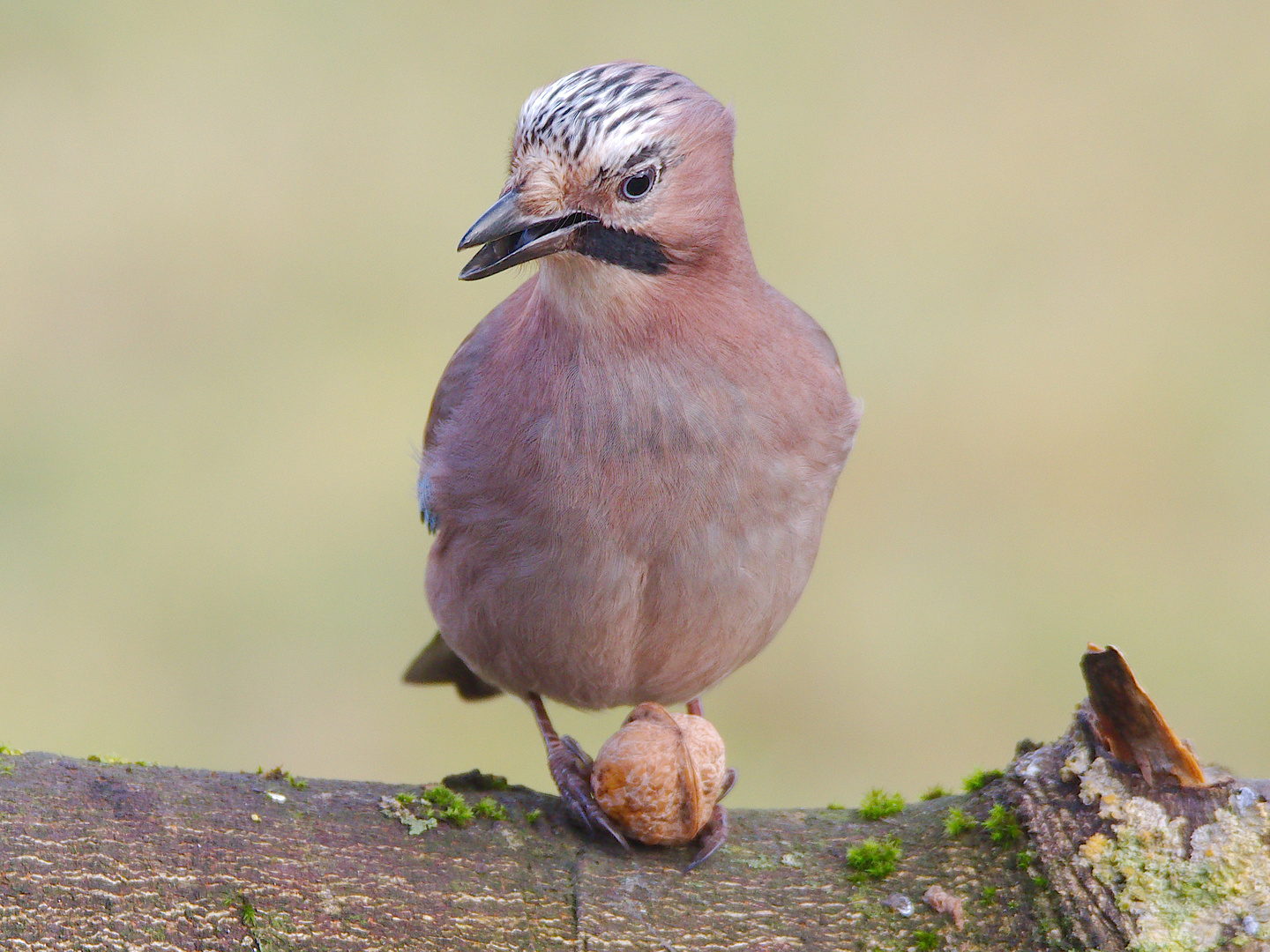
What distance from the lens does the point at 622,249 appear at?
3773mm

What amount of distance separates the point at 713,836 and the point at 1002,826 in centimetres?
70

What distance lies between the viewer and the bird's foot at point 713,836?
351 cm

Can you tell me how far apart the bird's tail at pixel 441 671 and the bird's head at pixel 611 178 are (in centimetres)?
190

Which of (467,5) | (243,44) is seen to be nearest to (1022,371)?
(467,5)

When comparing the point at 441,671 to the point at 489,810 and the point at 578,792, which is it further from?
the point at 489,810

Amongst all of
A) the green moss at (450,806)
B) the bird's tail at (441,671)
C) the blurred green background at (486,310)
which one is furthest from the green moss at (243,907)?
the blurred green background at (486,310)

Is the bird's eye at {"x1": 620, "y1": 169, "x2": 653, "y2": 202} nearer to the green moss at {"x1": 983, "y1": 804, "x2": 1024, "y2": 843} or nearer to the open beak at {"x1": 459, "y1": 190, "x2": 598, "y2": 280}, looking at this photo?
the open beak at {"x1": 459, "y1": 190, "x2": 598, "y2": 280}

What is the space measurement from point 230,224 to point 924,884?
7.17 meters

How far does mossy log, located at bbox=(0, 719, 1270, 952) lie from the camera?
2930 millimetres

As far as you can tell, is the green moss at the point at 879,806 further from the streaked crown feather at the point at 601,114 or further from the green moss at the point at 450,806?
the streaked crown feather at the point at 601,114

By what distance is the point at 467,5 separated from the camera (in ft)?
34.2

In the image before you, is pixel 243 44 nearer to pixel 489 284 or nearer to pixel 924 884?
pixel 489 284

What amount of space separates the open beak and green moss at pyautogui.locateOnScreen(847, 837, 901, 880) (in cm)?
162

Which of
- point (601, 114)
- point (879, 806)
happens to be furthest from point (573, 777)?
point (601, 114)
